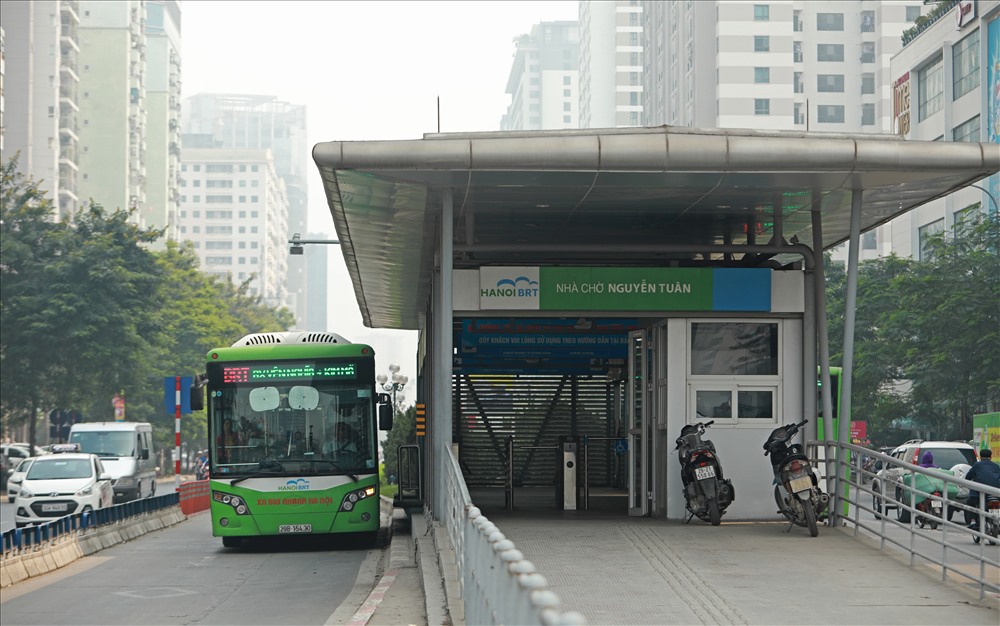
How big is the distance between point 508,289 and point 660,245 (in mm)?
2293

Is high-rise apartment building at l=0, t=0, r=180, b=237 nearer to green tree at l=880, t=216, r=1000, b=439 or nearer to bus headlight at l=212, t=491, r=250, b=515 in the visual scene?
green tree at l=880, t=216, r=1000, b=439

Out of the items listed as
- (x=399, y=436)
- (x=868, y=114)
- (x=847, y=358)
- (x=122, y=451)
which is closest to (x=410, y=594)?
(x=847, y=358)

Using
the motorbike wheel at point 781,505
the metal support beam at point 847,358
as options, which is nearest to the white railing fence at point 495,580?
the motorbike wheel at point 781,505

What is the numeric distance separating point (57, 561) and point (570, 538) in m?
8.20

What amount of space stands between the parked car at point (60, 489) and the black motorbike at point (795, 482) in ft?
56.8

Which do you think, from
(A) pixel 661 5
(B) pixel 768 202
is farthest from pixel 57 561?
(A) pixel 661 5

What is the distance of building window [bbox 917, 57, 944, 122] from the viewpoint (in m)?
56.6

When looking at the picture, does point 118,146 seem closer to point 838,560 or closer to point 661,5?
point 661,5

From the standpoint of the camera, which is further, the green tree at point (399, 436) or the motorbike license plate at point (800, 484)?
the green tree at point (399, 436)

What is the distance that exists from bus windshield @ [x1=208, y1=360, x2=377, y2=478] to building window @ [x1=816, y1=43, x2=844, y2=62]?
89.3 metres

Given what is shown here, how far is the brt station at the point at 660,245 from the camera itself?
13.5m

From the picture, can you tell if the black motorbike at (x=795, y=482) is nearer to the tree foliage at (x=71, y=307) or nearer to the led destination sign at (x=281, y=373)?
the led destination sign at (x=281, y=373)

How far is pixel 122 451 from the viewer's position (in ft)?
123

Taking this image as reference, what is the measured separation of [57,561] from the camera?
1841cm
